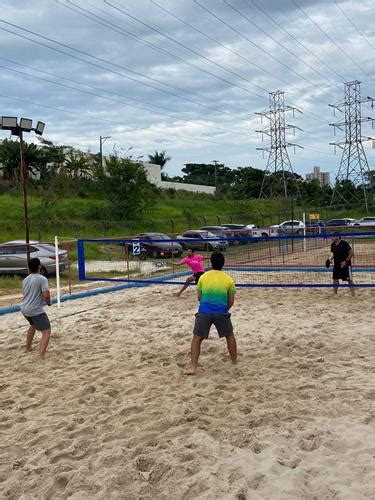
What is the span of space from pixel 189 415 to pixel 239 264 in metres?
12.9

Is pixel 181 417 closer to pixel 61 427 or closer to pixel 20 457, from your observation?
pixel 61 427

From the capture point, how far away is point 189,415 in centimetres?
449

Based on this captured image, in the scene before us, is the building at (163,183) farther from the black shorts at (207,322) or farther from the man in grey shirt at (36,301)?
the black shorts at (207,322)

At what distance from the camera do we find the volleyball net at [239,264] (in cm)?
1289

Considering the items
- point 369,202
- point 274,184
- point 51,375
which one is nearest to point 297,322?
point 51,375

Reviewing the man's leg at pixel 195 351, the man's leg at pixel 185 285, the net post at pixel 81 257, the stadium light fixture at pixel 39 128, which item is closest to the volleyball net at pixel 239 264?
Answer: the net post at pixel 81 257

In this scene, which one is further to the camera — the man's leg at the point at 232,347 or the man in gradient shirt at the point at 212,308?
the man's leg at the point at 232,347

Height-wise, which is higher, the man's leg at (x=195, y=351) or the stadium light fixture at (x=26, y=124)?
the stadium light fixture at (x=26, y=124)

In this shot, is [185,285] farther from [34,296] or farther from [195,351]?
[195,351]

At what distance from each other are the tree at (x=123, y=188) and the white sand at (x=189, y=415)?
26647 millimetres

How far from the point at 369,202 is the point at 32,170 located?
113 ft

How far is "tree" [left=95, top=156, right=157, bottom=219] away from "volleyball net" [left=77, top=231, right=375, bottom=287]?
28.3 ft

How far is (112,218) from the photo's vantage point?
3428 cm

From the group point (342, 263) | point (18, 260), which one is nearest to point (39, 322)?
point (342, 263)
